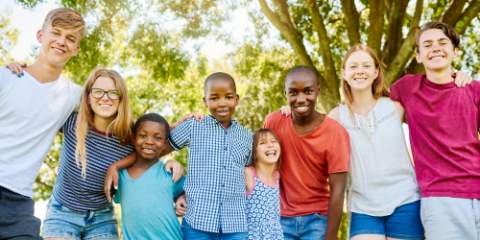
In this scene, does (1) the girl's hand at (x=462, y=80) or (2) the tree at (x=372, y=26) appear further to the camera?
(2) the tree at (x=372, y=26)

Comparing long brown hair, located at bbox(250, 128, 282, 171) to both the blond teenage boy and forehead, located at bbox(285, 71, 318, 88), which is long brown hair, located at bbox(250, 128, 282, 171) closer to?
Answer: forehead, located at bbox(285, 71, 318, 88)

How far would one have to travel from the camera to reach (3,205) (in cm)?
283

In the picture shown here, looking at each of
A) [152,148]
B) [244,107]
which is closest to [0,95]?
[152,148]

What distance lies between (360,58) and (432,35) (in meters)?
0.66

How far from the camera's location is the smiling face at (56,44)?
3182mm

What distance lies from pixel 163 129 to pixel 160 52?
207 inches

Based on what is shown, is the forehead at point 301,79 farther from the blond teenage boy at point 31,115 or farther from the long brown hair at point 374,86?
the blond teenage boy at point 31,115

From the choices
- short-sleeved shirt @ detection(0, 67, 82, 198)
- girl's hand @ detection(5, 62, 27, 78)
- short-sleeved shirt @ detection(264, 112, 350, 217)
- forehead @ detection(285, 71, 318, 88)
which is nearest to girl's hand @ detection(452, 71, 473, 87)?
short-sleeved shirt @ detection(264, 112, 350, 217)

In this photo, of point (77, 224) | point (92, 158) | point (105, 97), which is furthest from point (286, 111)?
point (77, 224)

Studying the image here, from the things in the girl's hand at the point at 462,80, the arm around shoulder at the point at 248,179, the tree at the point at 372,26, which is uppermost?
the tree at the point at 372,26

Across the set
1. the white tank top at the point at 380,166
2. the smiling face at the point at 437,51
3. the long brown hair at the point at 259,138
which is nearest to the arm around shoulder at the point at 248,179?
the long brown hair at the point at 259,138

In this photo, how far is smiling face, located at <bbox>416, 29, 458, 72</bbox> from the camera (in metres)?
3.25

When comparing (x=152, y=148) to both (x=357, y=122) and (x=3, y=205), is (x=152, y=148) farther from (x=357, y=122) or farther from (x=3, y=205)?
(x=357, y=122)

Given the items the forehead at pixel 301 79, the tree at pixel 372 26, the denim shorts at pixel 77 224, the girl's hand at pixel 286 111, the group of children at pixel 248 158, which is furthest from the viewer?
the tree at pixel 372 26
